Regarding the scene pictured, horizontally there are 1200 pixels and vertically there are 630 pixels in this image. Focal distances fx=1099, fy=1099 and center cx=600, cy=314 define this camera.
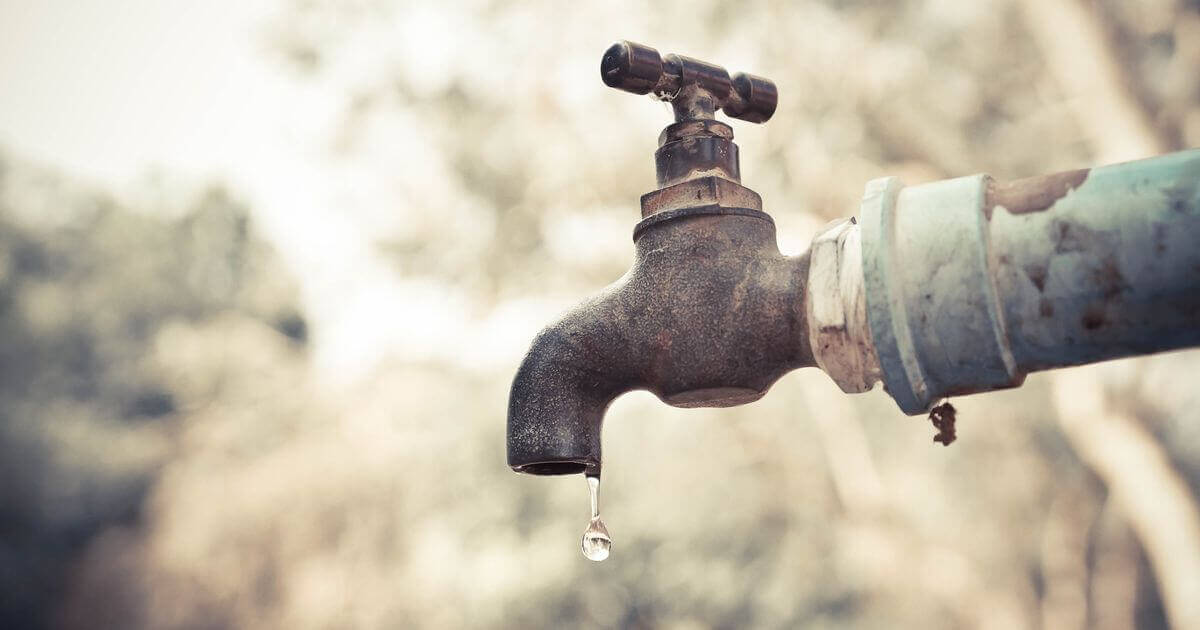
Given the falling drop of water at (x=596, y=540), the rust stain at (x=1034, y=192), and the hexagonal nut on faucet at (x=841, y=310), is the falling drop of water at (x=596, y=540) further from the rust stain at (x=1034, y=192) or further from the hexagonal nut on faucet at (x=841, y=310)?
the rust stain at (x=1034, y=192)

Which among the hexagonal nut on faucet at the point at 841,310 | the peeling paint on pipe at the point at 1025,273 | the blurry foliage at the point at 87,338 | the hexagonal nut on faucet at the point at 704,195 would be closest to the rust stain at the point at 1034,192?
the peeling paint on pipe at the point at 1025,273

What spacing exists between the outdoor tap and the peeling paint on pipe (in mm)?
140

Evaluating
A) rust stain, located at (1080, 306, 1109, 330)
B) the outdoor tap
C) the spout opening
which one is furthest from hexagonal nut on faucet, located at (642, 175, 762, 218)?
rust stain, located at (1080, 306, 1109, 330)

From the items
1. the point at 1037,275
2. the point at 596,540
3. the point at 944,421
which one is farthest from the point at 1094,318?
the point at 596,540

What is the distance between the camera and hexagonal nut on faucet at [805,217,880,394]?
925 mm

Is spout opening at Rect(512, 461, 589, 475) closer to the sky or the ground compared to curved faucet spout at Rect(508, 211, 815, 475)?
closer to the ground

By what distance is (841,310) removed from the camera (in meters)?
0.95

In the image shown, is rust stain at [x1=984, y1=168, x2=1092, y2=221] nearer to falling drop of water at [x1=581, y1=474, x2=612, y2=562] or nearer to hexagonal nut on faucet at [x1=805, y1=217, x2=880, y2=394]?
hexagonal nut on faucet at [x1=805, y1=217, x2=880, y2=394]

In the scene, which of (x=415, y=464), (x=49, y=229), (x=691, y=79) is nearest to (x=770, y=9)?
(x=415, y=464)

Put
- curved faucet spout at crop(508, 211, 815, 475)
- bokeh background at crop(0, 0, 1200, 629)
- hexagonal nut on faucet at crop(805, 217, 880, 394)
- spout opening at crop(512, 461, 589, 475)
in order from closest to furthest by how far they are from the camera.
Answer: hexagonal nut on faucet at crop(805, 217, 880, 394) < curved faucet spout at crop(508, 211, 815, 475) < spout opening at crop(512, 461, 589, 475) < bokeh background at crop(0, 0, 1200, 629)

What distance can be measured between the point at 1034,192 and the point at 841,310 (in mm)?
183

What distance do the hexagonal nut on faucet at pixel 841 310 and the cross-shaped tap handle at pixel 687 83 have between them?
0.74ft

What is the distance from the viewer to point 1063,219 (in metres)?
0.83

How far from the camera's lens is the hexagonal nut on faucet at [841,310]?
93cm
